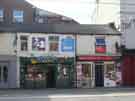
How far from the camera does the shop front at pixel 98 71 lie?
4247 cm

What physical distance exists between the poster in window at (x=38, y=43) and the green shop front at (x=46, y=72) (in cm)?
95

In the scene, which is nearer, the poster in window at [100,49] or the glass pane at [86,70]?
the glass pane at [86,70]

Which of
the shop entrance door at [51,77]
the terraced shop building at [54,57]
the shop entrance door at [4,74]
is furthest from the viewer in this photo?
the shop entrance door at [51,77]

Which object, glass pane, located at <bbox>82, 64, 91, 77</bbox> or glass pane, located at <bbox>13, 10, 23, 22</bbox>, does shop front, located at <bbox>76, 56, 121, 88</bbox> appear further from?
glass pane, located at <bbox>13, 10, 23, 22</bbox>

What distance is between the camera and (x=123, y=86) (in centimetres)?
4288

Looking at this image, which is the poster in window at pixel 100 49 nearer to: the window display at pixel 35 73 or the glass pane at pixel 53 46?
the glass pane at pixel 53 46

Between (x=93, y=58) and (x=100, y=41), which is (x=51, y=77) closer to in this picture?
(x=93, y=58)

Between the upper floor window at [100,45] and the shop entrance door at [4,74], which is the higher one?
the upper floor window at [100,45]

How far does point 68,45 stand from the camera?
1676 inches

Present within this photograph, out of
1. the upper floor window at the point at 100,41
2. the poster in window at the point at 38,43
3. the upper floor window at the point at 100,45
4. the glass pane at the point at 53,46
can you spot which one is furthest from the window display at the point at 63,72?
the upper floor window at the point at 100,41

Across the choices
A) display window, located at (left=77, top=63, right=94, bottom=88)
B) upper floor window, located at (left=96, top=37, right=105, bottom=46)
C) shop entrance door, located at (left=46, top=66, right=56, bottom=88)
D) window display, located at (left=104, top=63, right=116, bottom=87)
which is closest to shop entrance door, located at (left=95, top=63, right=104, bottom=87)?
window display, located at (left=104, top=63, right=116, bottom=87)

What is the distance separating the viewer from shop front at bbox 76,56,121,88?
42.5 meters

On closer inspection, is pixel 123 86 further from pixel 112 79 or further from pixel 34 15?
pixel 34 15

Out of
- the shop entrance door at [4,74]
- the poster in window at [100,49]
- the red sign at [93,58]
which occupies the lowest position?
the shop entrance door at [4,74]
